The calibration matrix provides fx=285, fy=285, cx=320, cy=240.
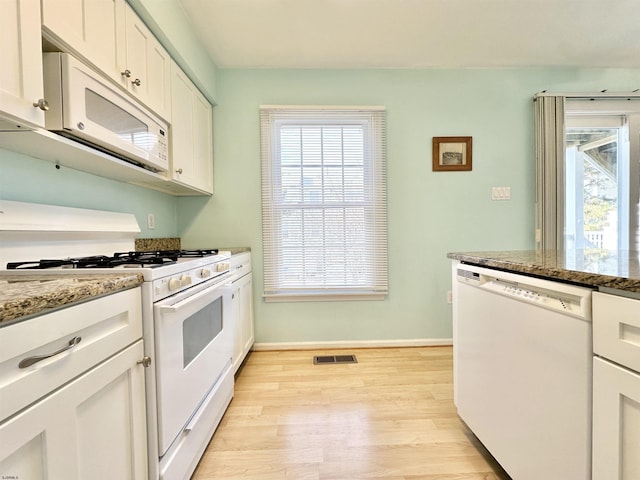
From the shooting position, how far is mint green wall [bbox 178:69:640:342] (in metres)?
2.51

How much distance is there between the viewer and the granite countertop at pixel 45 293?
1.75ft

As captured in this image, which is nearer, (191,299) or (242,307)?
(191,299)

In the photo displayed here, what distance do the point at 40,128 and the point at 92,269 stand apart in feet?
1.65

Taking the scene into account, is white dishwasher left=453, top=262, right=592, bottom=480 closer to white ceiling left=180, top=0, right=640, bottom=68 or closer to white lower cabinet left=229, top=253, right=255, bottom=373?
white lower cabinet left=229, top=253, right=255, bottom=373

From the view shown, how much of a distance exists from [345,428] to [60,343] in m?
1.34

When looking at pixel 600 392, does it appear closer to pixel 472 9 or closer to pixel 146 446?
pixel 146 446

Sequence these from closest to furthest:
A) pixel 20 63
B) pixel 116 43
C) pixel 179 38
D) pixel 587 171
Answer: pixel 20 63 → pixel 116 43 → pixel 179 38 → pixel 587 171

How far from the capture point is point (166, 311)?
3.24 feet

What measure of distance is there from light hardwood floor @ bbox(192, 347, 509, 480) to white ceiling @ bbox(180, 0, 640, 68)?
2.50 m

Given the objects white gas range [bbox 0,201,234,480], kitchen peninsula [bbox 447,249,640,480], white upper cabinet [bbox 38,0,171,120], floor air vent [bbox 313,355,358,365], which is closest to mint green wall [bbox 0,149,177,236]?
white gas range [bbox 0,201,234,480]

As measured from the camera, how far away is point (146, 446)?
0.94m

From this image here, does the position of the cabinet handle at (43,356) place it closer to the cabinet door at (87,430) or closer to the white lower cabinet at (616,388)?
the cabinet door at (87,430)

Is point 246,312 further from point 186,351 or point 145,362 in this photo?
point 145,362

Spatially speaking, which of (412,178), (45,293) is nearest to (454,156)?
(412,178)
